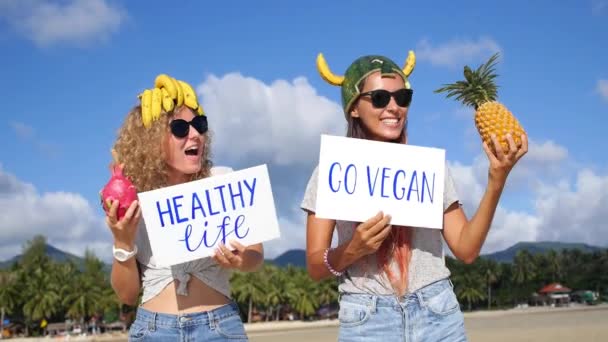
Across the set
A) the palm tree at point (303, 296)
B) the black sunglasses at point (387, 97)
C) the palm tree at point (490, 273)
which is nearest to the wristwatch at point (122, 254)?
the black sunglasses at point (387, 97)

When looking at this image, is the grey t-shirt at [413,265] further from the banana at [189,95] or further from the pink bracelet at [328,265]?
the banana at [189,95]

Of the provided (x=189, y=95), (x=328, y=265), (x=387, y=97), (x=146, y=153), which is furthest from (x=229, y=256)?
(x=387, y=97)

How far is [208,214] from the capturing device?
3.96m

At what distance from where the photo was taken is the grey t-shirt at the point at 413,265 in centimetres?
361

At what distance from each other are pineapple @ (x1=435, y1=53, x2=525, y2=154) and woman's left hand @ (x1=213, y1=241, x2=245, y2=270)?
1537 mm

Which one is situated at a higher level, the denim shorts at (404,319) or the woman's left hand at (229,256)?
the woman's left hand at (229,256)

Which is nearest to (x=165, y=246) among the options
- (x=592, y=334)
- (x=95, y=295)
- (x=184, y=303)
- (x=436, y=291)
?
(x=184, y=303)

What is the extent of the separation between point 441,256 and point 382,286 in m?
0.43

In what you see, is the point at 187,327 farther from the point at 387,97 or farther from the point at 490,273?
the point at 490,273

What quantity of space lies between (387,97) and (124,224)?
169 centimetres

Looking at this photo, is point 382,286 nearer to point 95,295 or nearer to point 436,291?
point 436,291

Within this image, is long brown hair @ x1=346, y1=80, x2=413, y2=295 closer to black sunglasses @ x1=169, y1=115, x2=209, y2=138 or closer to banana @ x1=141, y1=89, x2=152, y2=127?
black sunglasses @ x1=169, y1=115, x2=209, y2=138

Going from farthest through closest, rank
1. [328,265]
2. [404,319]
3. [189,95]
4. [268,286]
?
1. [268,286]
2. [189,95]
3. [328,265]
4. [404,319]

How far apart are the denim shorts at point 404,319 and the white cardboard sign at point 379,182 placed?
0.42m
